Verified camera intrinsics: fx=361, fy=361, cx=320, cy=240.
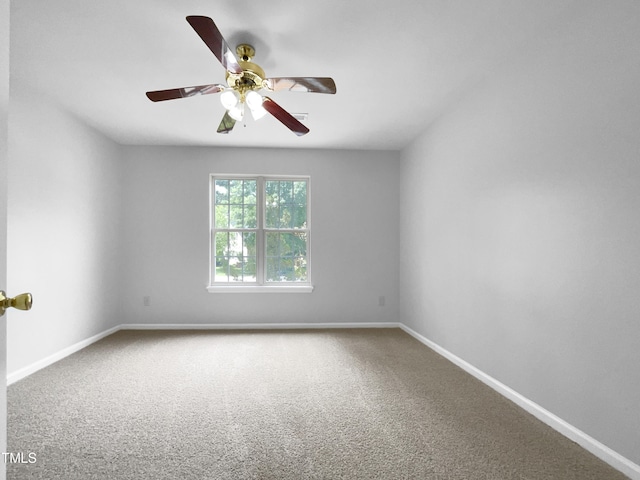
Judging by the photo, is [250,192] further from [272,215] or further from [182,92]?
[182,92]

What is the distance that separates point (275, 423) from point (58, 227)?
286 cm

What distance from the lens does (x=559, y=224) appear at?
2123 millimetres

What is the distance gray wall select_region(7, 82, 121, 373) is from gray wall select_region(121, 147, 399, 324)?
0.94ft

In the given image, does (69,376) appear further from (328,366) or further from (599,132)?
(599,132)

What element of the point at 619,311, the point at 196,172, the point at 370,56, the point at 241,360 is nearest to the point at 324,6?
the point at 370,56

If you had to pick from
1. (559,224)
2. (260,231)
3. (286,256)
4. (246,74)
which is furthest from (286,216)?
(559,224)

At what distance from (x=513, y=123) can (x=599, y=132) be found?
722mm

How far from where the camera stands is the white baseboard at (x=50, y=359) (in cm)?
285

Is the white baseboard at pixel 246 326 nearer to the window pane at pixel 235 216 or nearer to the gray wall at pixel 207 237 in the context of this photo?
the gray wall at pixel 207 237

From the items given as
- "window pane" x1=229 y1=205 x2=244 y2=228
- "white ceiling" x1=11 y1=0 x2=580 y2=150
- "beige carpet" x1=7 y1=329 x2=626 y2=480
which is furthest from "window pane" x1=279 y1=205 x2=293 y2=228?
"beige carpet" x1=7 y1=329 x2=626 y2=480

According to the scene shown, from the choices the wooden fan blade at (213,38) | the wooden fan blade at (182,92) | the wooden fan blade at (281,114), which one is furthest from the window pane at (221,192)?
the wooden fan blade at (213,38)

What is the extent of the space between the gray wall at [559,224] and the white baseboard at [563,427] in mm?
41

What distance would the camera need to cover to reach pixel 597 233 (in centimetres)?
187

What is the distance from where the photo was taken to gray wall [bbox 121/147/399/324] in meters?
4.71
